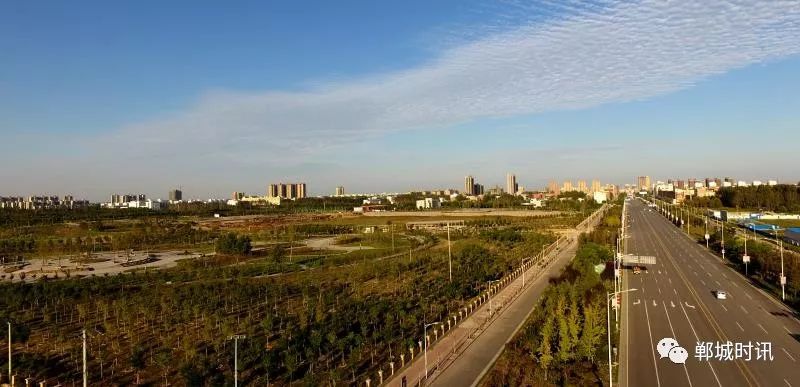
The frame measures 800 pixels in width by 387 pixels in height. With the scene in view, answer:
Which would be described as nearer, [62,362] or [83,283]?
[62,362]

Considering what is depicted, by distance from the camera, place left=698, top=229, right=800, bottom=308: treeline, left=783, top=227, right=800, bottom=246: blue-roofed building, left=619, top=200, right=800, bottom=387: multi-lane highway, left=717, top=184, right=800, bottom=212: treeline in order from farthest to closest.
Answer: left=717, top=184, right=800, bottom=212: treeline → left=783, top=227, right=800, bottom=246: blue-roofed building → left=698, top=229, right=800, bottom=308: treeline → left=619, top=200, right=800, bottom=387: multi-lane highway

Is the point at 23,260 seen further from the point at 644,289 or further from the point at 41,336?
the point at 644,289

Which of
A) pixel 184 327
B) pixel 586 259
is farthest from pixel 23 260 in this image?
pixel 586 259

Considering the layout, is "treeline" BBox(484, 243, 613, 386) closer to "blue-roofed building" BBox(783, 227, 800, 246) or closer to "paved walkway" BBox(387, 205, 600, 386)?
"paved walkway" BBox(387, 205, 600, 386)

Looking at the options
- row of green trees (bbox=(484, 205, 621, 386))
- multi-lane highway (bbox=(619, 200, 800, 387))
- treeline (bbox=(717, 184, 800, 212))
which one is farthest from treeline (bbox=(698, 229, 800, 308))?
treeline (bbox=(717, 184, 800, 212))

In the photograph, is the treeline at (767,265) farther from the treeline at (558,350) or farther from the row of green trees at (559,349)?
the treeline at (558,350)

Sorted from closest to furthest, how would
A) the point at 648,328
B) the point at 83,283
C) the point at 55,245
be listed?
1. the point at 648,328
2. the point at 83,283
3. the point at 55,245
